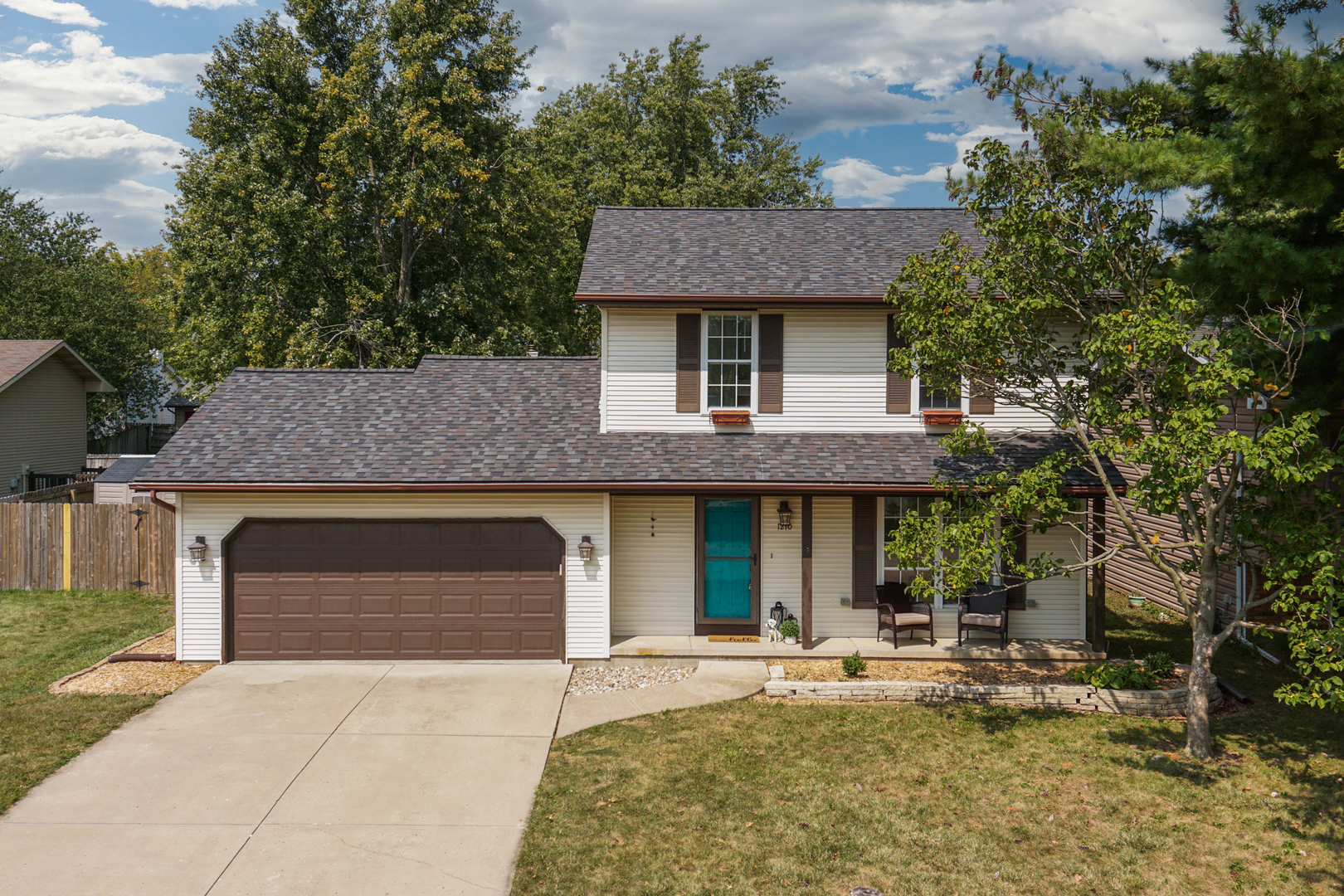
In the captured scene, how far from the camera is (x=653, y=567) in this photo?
1274cm

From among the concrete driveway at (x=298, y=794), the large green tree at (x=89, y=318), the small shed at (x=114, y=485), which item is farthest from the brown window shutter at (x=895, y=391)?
the large green tree at (x=89, y=318)

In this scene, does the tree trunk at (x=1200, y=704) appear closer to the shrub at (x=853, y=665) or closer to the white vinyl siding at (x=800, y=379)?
the shrub at (x=853, y=665)

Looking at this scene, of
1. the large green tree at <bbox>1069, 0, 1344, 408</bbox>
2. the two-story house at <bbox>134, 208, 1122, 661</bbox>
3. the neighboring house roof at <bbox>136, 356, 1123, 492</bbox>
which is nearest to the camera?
the large green tree at <bbox>1069, 0, 1344, 408</bbox>

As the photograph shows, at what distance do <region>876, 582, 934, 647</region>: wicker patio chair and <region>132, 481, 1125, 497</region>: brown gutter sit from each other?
1.79m

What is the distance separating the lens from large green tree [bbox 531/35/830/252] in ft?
98.2

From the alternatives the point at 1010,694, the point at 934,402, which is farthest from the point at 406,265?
the point at 1010,694

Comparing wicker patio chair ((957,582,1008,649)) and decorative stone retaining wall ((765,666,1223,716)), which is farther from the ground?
wicker patio chair ((957,582,1008,649))

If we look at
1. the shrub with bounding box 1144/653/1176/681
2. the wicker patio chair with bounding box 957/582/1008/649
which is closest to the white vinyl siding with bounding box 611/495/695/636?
the wicker patio chair with bounding box 957/582/1008/649

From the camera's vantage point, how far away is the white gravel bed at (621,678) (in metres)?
10.9

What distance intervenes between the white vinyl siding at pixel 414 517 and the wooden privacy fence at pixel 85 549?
5105 millimetres

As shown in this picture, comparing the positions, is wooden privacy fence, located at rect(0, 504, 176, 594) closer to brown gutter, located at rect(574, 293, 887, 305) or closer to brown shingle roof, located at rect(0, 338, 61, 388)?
brown gutter, located at rect(574, 293, 887, 305)

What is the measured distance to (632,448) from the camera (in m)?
12.4

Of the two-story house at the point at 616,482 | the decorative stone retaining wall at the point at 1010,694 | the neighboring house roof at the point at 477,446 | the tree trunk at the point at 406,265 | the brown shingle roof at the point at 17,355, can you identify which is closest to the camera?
the decorative stone retaining wall at the point at 1010,694

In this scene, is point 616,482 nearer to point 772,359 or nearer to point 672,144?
point 772,359
